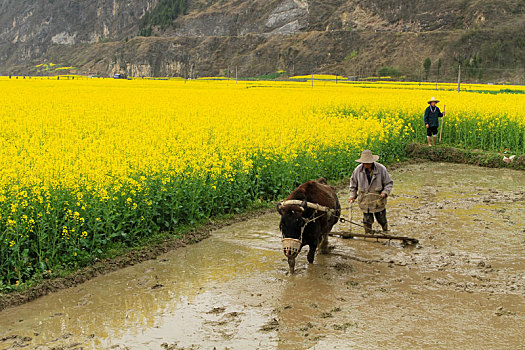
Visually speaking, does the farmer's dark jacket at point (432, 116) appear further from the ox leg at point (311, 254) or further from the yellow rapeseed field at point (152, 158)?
the ox leg at point (311, 254)

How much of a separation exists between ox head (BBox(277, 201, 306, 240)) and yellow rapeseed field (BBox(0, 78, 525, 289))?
8.79 feet

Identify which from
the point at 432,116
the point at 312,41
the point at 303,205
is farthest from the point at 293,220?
the point at 312,41

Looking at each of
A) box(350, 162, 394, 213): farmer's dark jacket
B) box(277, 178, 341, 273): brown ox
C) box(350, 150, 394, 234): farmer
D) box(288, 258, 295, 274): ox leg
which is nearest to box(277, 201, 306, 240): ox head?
box(277, 178, 341, 273): brown ox

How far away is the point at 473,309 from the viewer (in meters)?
6.86

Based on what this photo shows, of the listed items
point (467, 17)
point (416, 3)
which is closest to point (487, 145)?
point (467, 17)

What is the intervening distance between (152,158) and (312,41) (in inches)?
3555

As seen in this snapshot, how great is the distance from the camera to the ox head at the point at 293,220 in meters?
7.56

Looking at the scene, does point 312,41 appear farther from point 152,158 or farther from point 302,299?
point 302,299

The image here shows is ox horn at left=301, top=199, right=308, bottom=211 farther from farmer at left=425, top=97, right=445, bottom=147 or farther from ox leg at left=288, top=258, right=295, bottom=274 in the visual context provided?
farmer at left=425, top=97, right=445, bottom=147

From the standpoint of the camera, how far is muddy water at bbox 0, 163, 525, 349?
20.5 ft

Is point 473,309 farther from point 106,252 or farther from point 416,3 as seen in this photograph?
point 416,3

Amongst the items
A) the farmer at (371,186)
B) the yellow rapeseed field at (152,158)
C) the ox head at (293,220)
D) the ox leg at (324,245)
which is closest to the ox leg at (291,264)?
the ox head at (293,220)

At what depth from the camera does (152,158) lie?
420 inches

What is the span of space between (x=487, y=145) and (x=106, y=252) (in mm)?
14990
